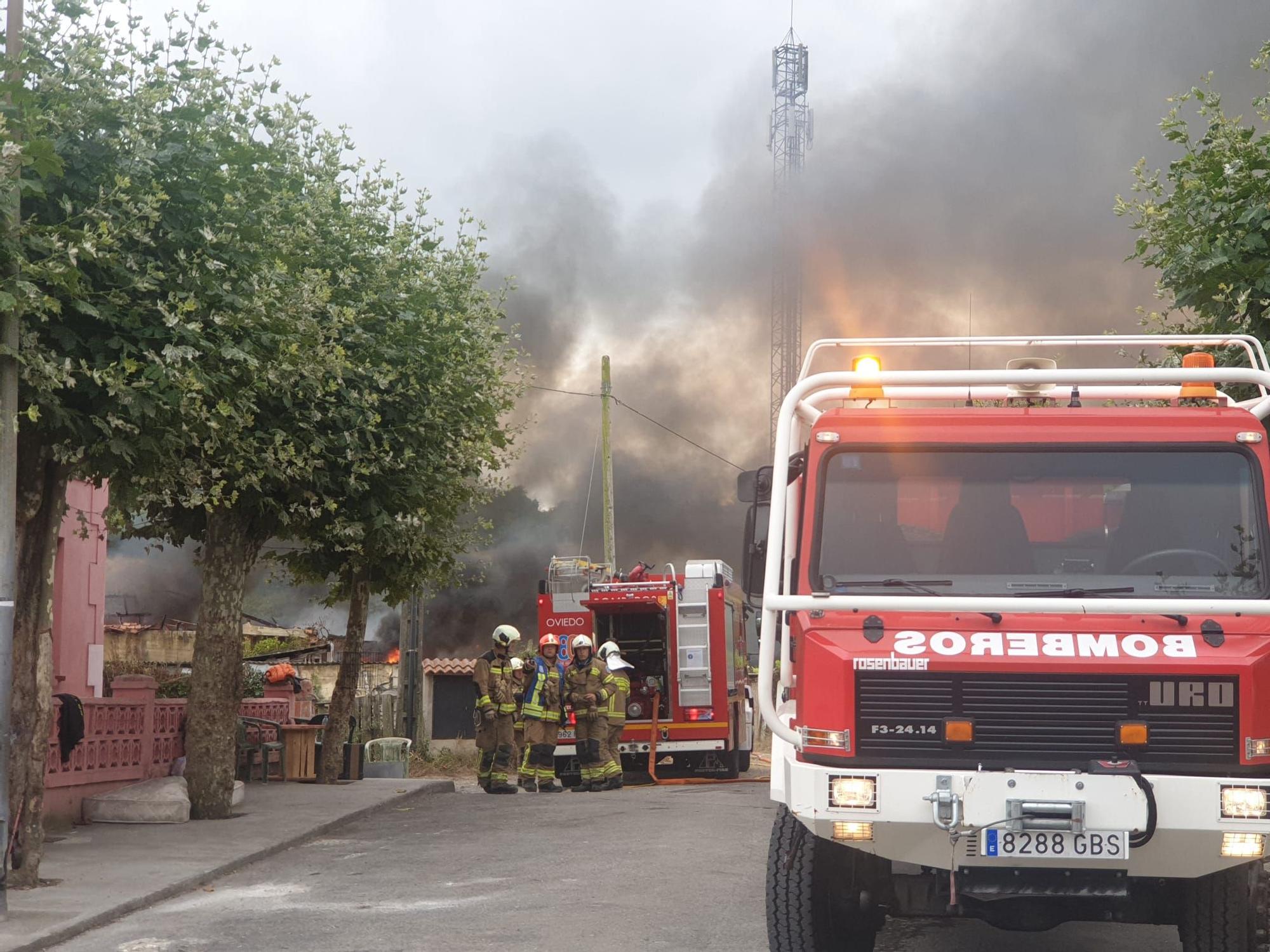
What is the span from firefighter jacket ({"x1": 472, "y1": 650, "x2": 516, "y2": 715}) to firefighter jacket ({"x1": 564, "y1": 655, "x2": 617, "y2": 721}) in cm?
75

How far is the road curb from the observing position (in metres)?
8.44

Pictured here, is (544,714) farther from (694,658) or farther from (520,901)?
(520,901)

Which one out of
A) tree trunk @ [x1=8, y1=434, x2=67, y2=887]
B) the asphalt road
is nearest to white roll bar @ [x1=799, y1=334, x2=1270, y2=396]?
the asphalt road

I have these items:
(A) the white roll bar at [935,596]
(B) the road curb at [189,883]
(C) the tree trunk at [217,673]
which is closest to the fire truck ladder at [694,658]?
(B) the road curb at [189,883]

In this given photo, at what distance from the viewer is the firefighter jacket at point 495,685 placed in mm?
18797

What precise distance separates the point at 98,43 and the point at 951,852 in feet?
26.6

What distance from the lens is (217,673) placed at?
15.3 metres

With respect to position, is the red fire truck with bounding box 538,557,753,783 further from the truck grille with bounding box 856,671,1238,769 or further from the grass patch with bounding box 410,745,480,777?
the truck grille with bounding box 856,671,1238,769

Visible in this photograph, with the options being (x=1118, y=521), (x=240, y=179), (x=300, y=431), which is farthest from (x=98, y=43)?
(x=1118, y=521)

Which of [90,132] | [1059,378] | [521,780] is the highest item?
[90,132]

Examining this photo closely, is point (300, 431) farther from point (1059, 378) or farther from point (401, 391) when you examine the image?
point (1059, 378)

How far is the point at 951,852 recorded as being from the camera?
5840 mm

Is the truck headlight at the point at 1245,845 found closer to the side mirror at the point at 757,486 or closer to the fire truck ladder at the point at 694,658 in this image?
the side mirror at the point at 757,486

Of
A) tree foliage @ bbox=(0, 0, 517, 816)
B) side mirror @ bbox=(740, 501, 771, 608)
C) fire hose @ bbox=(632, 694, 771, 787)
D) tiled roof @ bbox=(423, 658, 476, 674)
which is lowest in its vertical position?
fire hose @ bbox=(632, 694, 771, 787)
